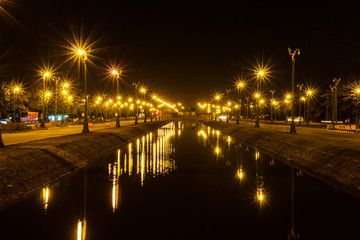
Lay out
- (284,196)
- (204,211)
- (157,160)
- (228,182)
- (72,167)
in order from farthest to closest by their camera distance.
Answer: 1. (157,160)
2. (72,167)
3. (228,182)
4. (284,196)
5. (204,211)


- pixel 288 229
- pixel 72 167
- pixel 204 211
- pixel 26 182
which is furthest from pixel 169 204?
pixel 72 167

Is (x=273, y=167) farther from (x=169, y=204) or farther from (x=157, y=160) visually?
(x=169, y=204)

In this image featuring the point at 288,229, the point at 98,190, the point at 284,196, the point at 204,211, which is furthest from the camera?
the point at 98,190

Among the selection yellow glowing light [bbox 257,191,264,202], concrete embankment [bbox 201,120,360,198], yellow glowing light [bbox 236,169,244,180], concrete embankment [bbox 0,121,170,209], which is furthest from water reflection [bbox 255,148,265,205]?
concrete embankment [bbox 0,121,170,209]

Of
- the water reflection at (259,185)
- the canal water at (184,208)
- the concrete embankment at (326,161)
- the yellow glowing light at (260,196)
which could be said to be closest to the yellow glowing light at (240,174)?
the canal water at (184,208)

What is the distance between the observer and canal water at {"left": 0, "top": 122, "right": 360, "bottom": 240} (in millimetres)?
8453

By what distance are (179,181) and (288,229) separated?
6.92 m

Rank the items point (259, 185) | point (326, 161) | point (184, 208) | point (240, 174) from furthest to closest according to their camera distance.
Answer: point (326, 161)
point (240, 174)
point (259, 185)
point (184, 208)

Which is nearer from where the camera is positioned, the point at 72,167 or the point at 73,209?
the point at 73,209

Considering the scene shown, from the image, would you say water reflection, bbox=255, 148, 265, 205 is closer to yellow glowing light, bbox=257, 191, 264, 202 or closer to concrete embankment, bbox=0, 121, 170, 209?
yellow glowing light, bbox=257, 191, 264, 202

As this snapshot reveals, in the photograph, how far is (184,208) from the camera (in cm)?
1052

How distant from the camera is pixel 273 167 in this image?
19.3 meters

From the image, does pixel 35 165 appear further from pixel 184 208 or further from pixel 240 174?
pixel 240 174

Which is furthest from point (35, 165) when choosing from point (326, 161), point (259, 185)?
point (326, 161)
